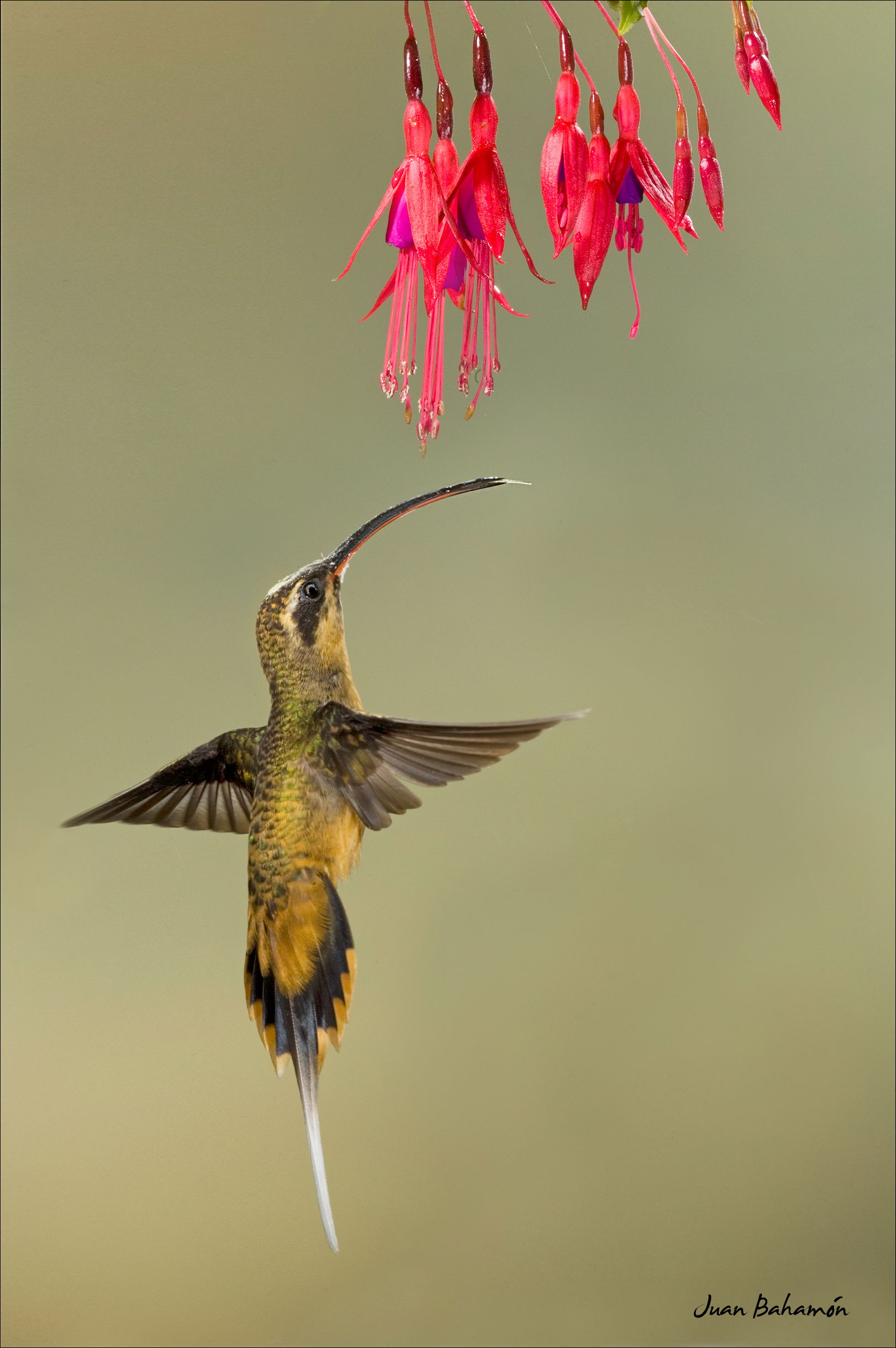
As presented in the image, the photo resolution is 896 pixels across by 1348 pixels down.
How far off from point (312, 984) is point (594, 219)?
19.9 inches

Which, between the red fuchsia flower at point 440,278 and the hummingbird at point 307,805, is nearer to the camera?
the red fuchsia flower at point 440,278

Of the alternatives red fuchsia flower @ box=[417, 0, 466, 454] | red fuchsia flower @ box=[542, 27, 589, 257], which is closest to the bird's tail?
red fuchsia flower @ box=[417, 0, 466, 454]

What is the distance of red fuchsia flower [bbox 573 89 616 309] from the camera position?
60 cm

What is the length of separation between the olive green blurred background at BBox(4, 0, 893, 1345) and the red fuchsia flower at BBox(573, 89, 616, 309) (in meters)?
0.74

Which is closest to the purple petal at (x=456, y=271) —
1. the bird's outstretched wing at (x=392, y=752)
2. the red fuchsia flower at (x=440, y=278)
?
the red fuchsia flower at (x=440, y=278)

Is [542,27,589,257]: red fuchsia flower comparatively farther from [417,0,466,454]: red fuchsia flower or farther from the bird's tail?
the bird's tail

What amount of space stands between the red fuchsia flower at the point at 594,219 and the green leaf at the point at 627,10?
5cm

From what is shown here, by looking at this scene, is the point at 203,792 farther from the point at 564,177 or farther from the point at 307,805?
the point at 564,177

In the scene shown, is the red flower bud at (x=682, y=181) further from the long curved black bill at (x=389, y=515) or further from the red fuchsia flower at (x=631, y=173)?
the long curved black bill at (x=389, y=515)

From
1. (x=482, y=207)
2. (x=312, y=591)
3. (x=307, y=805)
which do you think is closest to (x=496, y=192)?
(x=482, y=207)

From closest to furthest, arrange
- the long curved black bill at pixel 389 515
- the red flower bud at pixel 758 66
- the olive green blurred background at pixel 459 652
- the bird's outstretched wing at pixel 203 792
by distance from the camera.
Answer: the red flower bud at pixel 758 66
the long curved black bill at pixel 389 515
the bird's outstretched wing at pixel 203 792
the olive green blurred background at pixel 459 652

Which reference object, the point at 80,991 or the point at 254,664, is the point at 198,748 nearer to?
the point at 254,664

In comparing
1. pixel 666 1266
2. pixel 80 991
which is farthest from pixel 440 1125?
pixel 80 991

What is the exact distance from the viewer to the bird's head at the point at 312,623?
0.74 meters
